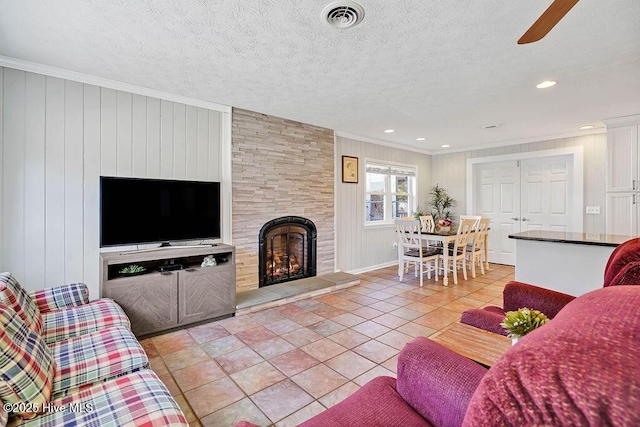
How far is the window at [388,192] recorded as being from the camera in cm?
565

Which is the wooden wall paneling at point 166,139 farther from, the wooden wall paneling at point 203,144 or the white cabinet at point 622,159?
the white cabinet at point 622,159

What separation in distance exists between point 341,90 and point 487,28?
4.73 ft

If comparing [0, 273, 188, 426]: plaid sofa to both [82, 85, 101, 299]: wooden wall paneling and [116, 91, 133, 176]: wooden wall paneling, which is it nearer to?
[82, 85, 101, 299]: wooden wall paneling

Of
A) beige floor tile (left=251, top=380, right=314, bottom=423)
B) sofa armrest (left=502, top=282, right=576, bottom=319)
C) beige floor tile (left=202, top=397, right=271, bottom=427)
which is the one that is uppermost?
sofa armrest (left=502, top=282, right=576, bottom=319)

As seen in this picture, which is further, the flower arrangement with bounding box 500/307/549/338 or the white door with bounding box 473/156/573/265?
the white door with bounding box 473/156/573/265

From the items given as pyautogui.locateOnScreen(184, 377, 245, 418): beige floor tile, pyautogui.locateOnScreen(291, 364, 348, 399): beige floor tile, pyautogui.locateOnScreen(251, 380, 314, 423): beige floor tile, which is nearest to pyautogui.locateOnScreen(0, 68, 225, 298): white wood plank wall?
pyautogui.locateOnScreen(184, 377, 245, 418): beige floor tile

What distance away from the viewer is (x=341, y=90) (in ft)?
10.4

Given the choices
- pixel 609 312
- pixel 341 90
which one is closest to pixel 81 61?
pixel 341 90

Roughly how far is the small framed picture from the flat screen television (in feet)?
Result: 7.58

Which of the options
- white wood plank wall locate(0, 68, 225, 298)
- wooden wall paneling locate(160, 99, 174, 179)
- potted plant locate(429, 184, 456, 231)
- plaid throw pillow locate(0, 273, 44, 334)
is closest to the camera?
plaid throw pillow locate(0, 273, 44, 334)

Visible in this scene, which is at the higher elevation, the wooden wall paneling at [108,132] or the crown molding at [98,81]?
the crown molding at [98,81]

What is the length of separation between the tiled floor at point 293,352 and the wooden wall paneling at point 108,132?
1728 mm

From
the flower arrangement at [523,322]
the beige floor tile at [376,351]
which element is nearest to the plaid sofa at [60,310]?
the beige floor tile at [376,351]

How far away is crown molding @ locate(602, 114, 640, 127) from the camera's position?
3.93 metres
